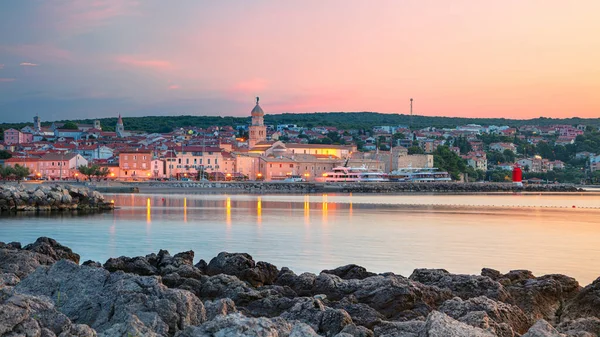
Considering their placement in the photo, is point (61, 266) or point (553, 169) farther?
point (553, 169)

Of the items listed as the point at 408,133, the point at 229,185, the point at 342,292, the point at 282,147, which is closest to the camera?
the point at 342,292

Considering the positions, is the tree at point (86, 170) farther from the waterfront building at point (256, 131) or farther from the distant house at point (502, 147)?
the distant house at point (502, 147)

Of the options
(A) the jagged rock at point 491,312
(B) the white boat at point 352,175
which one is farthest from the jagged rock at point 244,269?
(B) the white boat at point 352,175

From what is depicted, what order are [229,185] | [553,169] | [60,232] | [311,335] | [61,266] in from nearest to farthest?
[311,335]
[61,266]
[60,232]
[229,185]
[553,169]

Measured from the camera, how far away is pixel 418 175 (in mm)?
71750

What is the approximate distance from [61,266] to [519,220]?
69.0 feet

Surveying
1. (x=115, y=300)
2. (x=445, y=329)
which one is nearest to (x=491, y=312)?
(x=445, y=329)

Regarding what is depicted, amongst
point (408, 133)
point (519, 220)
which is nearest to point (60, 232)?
point (519, 220)

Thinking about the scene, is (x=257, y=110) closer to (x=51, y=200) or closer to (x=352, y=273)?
(x=51, y=200)

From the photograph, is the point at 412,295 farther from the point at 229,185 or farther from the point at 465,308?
the point at 229,185

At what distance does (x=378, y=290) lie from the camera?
7.18 metres

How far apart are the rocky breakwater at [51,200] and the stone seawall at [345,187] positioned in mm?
27455

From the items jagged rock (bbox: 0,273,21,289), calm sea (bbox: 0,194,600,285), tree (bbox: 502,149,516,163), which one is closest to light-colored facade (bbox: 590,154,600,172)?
tree (bbox: 502,149,516,163)

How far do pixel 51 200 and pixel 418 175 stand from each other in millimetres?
47900
